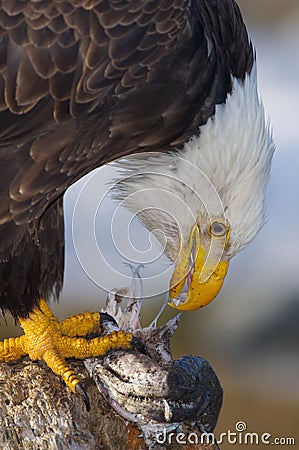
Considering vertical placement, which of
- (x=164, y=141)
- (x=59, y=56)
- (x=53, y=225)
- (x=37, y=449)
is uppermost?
(x=59, y=56)

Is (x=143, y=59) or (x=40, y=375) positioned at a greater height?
(x=143, y=59)

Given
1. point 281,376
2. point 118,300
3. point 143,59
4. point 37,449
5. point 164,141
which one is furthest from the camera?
point 281,376

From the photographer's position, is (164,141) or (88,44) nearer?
(88,44)

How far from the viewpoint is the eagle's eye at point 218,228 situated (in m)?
3.63

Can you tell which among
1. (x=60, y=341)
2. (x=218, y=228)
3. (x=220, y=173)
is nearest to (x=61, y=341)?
(x=60, y=341)

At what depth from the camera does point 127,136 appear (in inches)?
133

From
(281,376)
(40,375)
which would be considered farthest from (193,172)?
(281,376)

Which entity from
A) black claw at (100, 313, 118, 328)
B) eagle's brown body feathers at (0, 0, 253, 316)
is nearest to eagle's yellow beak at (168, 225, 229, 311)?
black claw at (100, 313, 118, 328)

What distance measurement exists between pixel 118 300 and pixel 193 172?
597 millimetres

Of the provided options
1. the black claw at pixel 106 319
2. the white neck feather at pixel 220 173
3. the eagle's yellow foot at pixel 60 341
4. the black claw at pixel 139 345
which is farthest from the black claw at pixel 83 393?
the white neck feather at pixel 220 173

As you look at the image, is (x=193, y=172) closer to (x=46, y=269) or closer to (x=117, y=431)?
(x=46, y=269)

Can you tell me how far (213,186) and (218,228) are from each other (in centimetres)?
17

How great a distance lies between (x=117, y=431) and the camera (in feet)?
10.7

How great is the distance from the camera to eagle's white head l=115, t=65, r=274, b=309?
3.60 m
